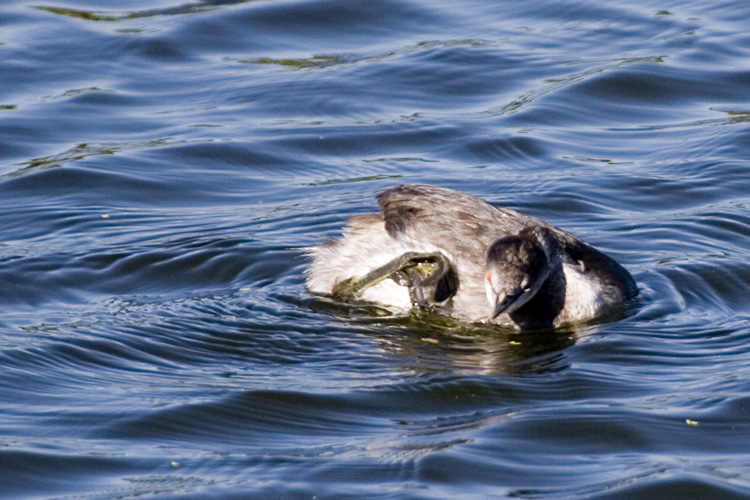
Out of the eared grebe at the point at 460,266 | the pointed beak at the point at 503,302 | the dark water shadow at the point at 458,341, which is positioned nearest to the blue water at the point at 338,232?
the dark water shadow at the point at 458,341

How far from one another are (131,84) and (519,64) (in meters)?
4.11

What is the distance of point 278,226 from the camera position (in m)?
9.59

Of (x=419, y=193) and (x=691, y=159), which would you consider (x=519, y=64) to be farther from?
(x=419, y=193)

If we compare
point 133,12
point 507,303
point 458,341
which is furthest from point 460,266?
point 133,12

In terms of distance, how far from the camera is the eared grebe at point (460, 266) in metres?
7.85

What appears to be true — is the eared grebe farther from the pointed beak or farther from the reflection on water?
the reflection on water

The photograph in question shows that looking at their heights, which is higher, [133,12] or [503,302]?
[133,12]

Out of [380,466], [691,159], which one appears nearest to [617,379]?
[380,466]

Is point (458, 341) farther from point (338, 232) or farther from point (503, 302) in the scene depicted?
point (338, 232)

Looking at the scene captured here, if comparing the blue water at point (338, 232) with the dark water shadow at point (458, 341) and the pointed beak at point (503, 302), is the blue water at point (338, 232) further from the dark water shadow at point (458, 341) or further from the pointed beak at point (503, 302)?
the pointed beak at point (503, 302)

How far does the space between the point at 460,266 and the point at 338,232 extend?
5.97 feet

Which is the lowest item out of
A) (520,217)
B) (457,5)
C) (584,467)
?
(584,467)

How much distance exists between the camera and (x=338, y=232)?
952 cm

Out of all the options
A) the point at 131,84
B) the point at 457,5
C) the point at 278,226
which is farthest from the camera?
the point at 457,5
